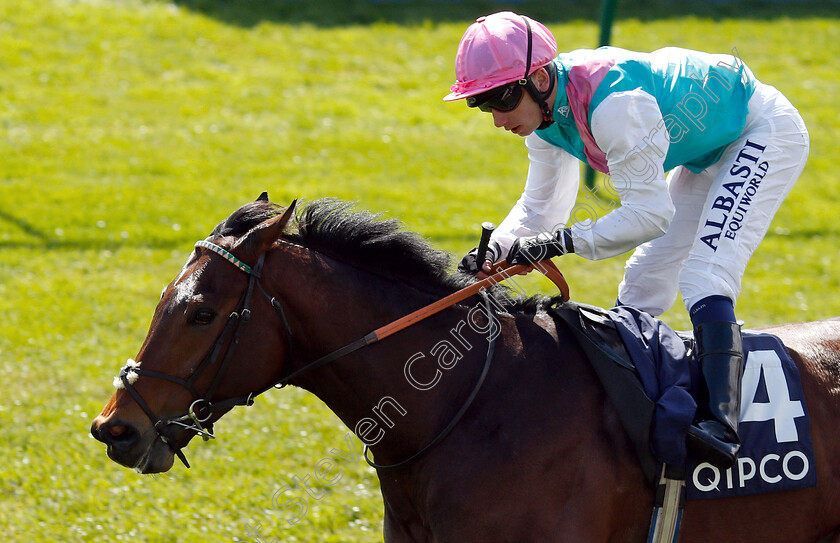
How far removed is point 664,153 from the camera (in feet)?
9.77

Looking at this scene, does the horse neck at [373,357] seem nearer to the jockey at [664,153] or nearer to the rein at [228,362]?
the rein at [228,362]

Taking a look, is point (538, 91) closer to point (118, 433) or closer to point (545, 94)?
point (545, 94)

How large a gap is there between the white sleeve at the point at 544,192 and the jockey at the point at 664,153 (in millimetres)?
20

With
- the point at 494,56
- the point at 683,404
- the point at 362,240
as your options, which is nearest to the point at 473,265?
the point at 362,240

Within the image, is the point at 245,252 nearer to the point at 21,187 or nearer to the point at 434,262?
the point at 434,262

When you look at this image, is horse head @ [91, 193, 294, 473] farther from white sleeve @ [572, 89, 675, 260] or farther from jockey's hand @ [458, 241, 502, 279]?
white sleeve @ [572, 89, 675, 260]

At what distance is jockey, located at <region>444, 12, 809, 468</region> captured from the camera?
9.68 ft

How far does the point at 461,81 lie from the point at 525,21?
0.31 meters

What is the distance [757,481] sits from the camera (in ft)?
9.78

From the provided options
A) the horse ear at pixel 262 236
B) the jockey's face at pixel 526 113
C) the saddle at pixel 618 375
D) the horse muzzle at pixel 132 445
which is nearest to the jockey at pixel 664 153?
the jockey's face at pixel 526 113

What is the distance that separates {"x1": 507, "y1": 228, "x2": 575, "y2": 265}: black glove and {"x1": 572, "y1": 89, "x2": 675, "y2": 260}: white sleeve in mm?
29

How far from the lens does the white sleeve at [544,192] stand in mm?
3621

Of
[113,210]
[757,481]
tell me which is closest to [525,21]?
[757,481]

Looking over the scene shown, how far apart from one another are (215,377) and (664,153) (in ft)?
5.25
